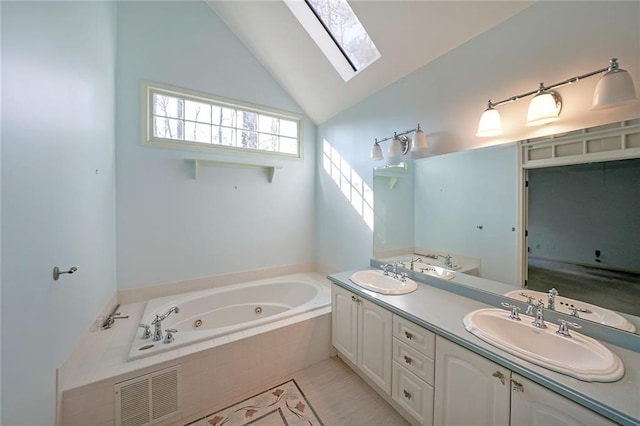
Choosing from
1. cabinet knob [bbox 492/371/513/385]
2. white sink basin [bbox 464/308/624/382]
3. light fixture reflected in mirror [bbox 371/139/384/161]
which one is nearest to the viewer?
white sink basin [bbox 464/308/624/382]

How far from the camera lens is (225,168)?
286 cm

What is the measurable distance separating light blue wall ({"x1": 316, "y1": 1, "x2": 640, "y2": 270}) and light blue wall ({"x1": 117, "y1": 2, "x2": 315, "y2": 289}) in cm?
119

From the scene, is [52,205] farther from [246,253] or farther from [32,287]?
[246,253]

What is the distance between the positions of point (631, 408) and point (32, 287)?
2410mm

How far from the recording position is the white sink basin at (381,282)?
5.91ft

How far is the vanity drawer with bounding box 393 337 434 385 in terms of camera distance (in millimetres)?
1364

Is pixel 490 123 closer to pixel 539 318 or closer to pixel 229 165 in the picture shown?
pixel 539 318

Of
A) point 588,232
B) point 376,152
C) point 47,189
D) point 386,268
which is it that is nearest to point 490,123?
point 588,232

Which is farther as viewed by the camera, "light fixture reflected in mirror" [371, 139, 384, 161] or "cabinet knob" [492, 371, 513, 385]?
"light fixture reflected in mirror" [371, 139, 384, 161]

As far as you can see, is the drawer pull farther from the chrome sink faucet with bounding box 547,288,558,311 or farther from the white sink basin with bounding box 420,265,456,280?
the white sink basin with bounding box 420,265,456,280

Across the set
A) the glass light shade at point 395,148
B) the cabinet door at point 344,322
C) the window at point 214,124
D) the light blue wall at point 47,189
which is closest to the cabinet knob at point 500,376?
the cabinet door at point 344,322

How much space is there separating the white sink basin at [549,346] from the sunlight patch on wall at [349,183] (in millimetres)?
1367

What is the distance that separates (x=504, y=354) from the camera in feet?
3.45

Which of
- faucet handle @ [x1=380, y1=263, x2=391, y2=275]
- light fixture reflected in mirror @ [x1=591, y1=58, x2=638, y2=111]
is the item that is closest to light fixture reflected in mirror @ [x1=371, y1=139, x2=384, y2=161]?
faucet handle @ [x1=380, y1=263, x2=391, y2=275]
